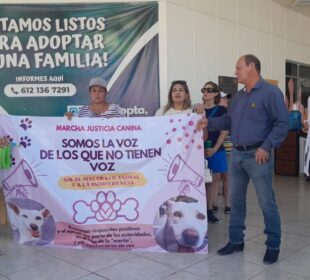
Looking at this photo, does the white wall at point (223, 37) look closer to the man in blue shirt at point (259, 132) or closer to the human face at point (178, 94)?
the human face at point (178, 94)

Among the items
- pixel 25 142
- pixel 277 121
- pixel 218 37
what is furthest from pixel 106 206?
pixel 218 37

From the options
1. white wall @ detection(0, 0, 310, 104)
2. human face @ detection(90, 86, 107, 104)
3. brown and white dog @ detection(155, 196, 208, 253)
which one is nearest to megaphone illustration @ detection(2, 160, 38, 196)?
human face @ detection(90, 86, 107, 104)

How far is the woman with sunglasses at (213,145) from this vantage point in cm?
439

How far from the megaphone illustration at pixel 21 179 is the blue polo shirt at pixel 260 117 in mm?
1842

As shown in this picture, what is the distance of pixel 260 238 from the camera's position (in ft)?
12.8

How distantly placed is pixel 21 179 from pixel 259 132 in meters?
2.16

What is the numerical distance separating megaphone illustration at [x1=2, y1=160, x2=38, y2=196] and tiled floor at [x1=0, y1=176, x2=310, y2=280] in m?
0.54

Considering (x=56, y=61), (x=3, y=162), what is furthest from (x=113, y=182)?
(x=56, y=61)

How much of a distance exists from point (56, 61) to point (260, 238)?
Result: 10.7 feet

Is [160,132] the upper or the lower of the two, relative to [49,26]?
lower

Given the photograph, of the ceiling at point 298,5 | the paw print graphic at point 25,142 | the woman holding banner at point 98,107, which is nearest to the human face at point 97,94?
the woman holding banner at point 98,107

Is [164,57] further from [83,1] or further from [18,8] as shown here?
[18,8]

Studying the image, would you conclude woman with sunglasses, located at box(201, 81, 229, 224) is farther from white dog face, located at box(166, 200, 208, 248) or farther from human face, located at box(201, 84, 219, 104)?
white dog face, located at box(166, 200, 208, 248)

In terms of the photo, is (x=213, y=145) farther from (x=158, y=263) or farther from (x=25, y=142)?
(x=25, y=142)
